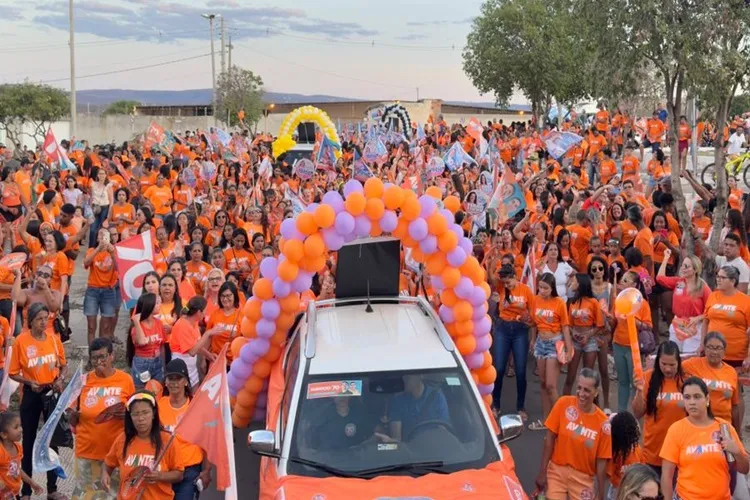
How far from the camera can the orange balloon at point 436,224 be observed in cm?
754

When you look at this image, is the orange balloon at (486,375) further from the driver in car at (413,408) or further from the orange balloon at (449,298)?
the driver in car at (413,408)

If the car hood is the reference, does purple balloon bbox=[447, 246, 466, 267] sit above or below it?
above

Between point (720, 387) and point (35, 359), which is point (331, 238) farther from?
point (720, 387)

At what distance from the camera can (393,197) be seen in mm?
7406

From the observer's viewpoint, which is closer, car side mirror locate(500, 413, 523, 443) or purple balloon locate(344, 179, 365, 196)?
car side mirror locate(500, 413, 523, 443)

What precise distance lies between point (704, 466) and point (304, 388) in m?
2.46

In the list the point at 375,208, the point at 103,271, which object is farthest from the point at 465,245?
the point at 103,271

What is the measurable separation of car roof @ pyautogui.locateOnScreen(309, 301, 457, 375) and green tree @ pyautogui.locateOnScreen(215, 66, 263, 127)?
154 ft

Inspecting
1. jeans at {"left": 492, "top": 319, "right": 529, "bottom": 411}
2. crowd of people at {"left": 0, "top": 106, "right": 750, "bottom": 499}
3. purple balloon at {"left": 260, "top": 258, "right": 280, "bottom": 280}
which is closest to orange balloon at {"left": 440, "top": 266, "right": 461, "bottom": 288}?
crowd of people at {"left": 0, "top": 106, "right": 750, "bottom": 499}

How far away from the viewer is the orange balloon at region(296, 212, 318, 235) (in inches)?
288

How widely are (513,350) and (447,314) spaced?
6.54 ft

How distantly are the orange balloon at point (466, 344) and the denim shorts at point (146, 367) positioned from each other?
8.90 ft

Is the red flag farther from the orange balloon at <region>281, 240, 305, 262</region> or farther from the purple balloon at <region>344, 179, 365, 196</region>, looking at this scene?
the purple balloon at <region>344, 179, 365, 196</region>

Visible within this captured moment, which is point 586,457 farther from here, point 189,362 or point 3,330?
point 3,330
